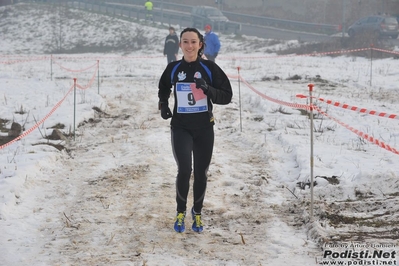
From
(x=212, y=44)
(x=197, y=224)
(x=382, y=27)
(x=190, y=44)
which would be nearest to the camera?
(x=190, y=44)

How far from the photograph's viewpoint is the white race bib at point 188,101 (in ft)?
18.4

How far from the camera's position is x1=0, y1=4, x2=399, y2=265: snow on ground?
529 centimetres

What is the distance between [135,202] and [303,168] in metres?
2.54

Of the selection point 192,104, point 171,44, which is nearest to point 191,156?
point 192,104

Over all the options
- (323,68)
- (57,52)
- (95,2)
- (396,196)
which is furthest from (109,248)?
(95,2)

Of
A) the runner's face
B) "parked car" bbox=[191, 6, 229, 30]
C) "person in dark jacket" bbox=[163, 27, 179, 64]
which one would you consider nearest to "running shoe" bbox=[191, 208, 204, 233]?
the runner's face

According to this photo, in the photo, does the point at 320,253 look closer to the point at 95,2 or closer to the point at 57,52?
the point at 57,52

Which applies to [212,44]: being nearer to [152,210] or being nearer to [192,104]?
[152,210]

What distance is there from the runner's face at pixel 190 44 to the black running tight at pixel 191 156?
29.7 inches

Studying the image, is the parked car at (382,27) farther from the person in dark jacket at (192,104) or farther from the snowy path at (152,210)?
the person in dark jacket at (192,104)

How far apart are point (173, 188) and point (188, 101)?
1975mm

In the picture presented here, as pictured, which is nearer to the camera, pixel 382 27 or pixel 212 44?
pixel 212 44

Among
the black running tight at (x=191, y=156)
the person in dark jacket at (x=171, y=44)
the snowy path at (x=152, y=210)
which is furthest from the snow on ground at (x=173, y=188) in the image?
the person in dark jacket at (x=171, y=44)

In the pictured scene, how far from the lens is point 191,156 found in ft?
18.6
